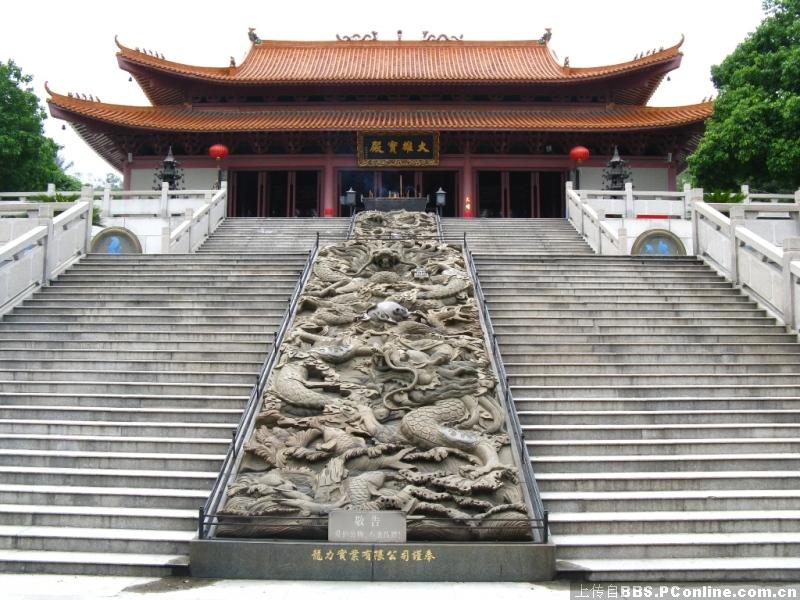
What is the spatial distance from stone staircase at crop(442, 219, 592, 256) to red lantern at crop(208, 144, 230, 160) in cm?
1011

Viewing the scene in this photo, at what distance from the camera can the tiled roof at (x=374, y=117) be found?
2334 cm

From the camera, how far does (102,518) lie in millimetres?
6566

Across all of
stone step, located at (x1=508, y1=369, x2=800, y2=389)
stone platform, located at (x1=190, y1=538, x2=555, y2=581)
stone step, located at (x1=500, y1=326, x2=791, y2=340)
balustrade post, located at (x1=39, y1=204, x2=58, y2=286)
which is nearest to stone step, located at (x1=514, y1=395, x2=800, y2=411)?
stone step, located at (x1=508, y1=369, x2=800, y2=389)

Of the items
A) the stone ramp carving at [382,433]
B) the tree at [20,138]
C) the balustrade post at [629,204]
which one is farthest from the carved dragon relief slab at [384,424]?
the tree at [20,138]

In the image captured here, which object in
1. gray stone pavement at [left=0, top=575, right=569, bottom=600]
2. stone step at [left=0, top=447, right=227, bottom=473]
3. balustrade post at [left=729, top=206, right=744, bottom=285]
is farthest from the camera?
balustrade post at [left=729, top=206, right=744, bottom=285]

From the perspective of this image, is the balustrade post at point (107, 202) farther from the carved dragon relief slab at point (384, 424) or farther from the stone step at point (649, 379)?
the stone step at point (649, 379)

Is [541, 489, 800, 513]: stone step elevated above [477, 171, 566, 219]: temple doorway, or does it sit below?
below

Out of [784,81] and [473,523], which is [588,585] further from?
[784,81]

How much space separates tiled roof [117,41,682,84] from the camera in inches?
1008

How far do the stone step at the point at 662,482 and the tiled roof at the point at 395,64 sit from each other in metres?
21.2

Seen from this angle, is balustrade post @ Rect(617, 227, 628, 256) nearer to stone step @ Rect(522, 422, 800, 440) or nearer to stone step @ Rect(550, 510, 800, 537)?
stone step @ Rect(522, 422, 800, 440)

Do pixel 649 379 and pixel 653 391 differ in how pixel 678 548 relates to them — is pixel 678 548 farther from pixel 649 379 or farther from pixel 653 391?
pixel 649 379

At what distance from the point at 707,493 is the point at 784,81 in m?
21.0

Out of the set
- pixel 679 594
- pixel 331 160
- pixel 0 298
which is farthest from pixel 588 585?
pixel 331 160
